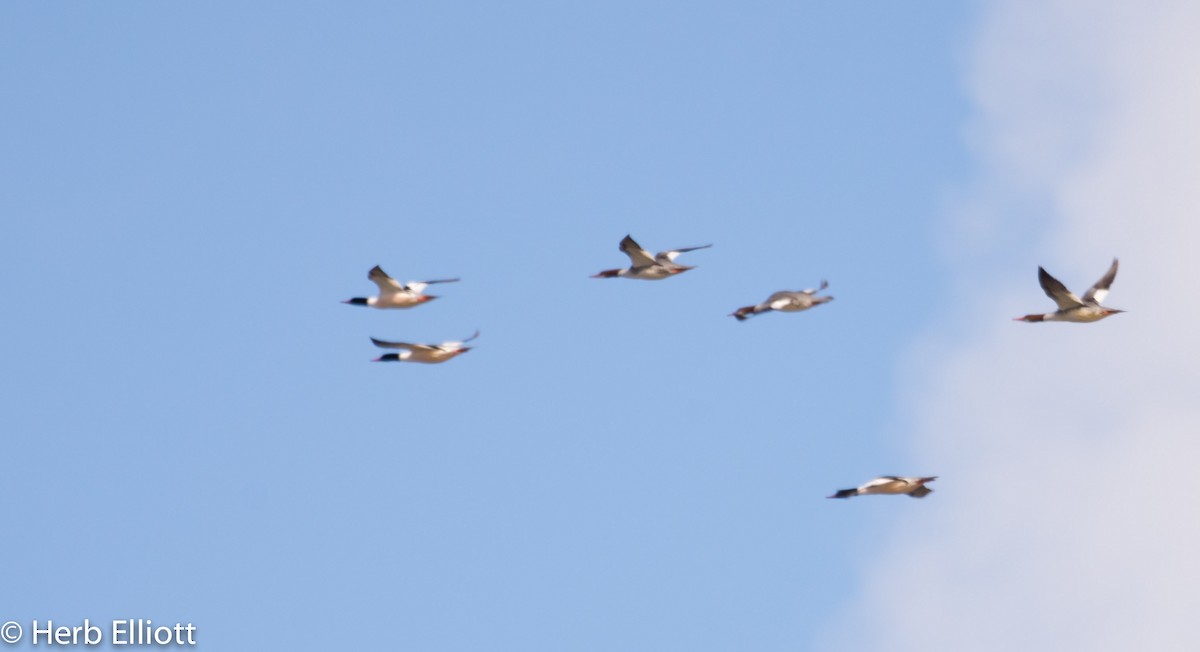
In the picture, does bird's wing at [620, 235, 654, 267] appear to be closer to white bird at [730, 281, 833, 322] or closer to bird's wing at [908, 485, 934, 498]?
white bird at [730, 281, 833, 322]

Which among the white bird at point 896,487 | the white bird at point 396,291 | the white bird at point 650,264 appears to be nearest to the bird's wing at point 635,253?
the white bird at point 650,264

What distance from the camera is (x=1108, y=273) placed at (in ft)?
99.4

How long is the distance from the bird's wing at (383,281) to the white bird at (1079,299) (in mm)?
11996

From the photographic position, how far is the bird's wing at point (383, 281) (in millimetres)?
31203

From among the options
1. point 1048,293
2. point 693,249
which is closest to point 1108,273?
point 1048,293

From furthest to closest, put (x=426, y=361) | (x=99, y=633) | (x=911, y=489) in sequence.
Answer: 1. (x=426, y=361)
2. (x=911, y=489)
3. (x=99, y=633)

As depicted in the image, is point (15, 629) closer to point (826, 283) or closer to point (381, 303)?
point (381, 303)

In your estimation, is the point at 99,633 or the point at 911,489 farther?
the point at 911,489

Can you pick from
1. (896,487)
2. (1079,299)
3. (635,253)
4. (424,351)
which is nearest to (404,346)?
(424,351)

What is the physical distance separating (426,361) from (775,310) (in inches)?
281

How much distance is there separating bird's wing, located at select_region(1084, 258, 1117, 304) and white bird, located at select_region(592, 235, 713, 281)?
7312mm

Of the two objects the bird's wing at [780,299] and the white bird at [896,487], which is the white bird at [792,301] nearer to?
the bird's wing at [780,299]

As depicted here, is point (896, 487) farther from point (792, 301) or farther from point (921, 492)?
point (792, 301)

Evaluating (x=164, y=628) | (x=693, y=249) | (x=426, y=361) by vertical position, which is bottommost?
(x=164, y=628)
